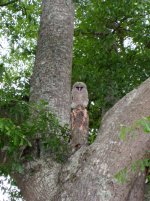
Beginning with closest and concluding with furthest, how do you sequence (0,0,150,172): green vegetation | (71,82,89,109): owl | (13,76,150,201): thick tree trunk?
(13,76,150,201): thick tree trunk
(71,82,89,109): owl
(0,0,150,172): green vegetation

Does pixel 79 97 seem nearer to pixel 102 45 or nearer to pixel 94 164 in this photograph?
pixel 94 164

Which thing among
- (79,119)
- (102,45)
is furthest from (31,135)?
(102,45)

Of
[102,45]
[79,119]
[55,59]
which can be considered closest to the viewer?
[79,119]

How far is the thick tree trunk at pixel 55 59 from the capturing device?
14.9 ft

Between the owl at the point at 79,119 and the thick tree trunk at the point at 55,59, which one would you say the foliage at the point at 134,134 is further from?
the thick tree trunk at the point at 55,59

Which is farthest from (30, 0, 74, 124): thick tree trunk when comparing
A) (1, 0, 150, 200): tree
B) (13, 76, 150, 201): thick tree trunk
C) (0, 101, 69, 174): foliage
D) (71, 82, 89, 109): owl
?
(13, 76, 150, 201): thick tree trunk

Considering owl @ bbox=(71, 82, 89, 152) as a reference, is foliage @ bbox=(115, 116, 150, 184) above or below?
below

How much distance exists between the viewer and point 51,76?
184 inches

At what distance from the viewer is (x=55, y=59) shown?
481cm

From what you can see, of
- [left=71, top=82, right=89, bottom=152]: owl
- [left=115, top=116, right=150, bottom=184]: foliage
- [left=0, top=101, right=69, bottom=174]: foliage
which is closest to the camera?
[left=115, top=116, right=150, bottom=184]: foliage

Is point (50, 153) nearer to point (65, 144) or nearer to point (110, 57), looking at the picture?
point (65, 144)

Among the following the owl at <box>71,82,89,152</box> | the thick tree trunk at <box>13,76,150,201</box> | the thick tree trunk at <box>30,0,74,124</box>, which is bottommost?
the thick tree trunk at <box>13,76,150,201</box>

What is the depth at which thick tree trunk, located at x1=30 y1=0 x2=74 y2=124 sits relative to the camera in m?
4.55

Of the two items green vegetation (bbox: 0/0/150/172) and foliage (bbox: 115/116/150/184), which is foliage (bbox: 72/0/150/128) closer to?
green vegetation (bbox: 0/0/150/172)
